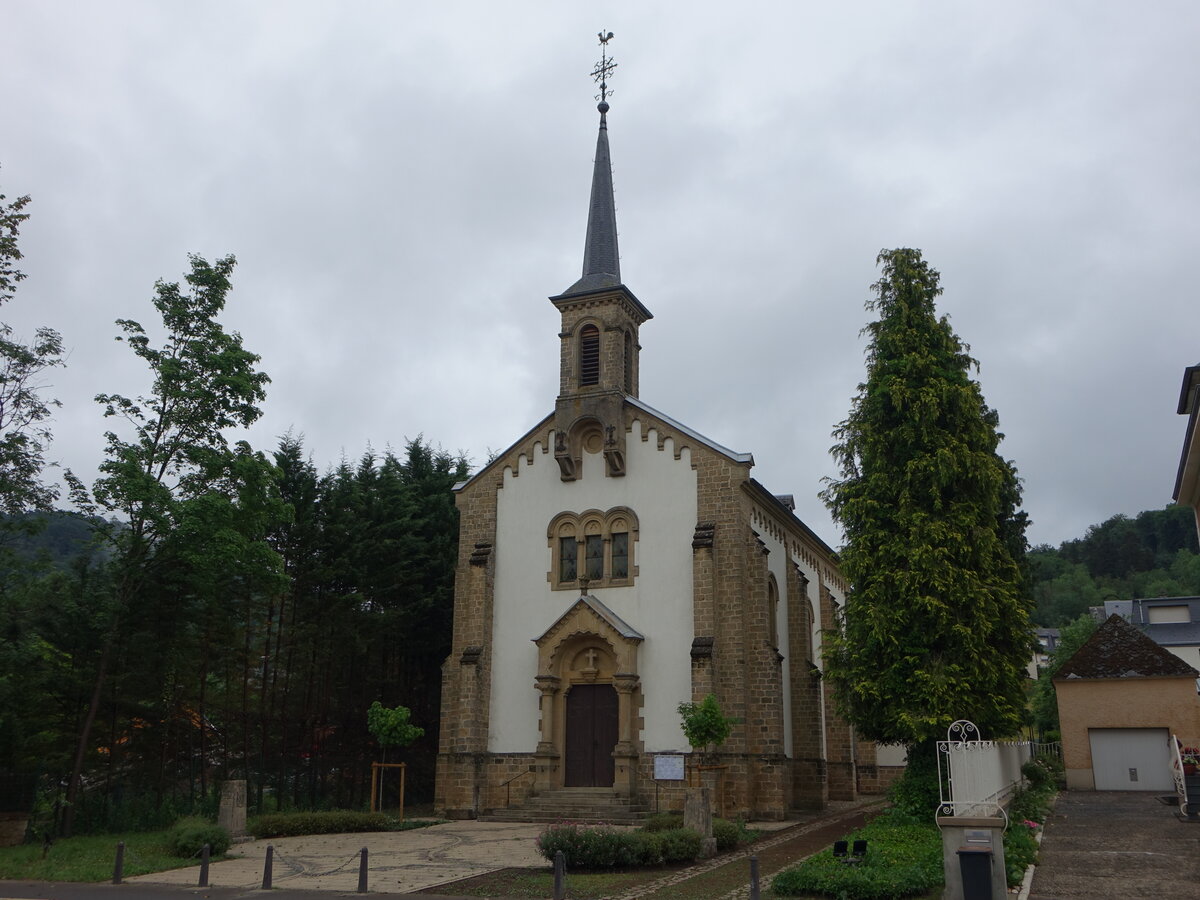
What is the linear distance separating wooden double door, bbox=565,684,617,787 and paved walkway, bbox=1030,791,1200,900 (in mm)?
11379

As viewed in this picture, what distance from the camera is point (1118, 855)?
16.0 meters

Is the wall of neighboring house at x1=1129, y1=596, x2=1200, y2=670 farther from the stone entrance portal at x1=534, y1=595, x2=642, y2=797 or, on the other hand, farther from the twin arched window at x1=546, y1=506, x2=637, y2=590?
the stone entrance portal at x1=534, y1=595, x2=642, y2=797

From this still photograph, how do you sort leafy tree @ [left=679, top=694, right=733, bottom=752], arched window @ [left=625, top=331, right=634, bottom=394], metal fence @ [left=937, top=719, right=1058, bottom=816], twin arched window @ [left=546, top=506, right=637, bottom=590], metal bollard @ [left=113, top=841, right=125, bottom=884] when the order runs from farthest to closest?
arched window @ [left=625, top=331, right=634, bottom=394]
twin arched window @ [left=546, top=506, right=637, bottom=590]
leafy tree @ [left=679, top=694, right=733, bottom=752]
metal fence @ [left=937, top=719, right=1058, bottom=816]
metal bollard @ [left=113, top=841, right=125, bottom=884]

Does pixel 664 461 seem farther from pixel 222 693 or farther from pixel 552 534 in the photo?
pixel 222 693

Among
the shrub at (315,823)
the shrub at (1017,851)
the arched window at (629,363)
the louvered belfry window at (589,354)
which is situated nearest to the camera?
the shrub at (1017,851)

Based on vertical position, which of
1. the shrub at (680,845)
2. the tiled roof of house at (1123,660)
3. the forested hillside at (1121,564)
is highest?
the forested hillside at (1121,564)

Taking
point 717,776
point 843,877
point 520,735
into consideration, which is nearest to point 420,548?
point 520,735

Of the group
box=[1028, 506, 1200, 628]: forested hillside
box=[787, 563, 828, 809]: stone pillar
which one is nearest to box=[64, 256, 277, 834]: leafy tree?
box=[787, 563, 828, 809]: stone pillar

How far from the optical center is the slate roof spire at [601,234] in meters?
31.2

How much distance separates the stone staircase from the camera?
25.0m

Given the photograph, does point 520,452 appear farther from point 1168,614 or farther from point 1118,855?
point 1168,614

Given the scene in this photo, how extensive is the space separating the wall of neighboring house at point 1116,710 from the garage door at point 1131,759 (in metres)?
0.26

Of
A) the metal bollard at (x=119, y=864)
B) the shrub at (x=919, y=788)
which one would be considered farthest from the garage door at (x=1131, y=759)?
the metal bollard at (x=119, y=864)

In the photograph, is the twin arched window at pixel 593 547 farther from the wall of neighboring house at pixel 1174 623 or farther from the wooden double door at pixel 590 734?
the wall of neighboring house at pixel 1174 623
